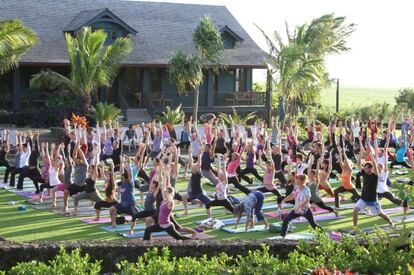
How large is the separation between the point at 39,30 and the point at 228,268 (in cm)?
3063

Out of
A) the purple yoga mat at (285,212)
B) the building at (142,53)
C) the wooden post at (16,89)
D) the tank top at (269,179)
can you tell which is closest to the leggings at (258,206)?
the purple yoga mat at (285,212)

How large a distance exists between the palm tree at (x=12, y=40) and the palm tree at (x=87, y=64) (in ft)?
10.7

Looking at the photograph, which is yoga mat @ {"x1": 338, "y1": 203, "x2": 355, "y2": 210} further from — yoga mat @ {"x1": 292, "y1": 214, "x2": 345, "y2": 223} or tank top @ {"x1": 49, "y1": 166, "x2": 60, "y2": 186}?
tank top @ {"x1": 49, "y1": 166, "x2": 60, "y2": 186}

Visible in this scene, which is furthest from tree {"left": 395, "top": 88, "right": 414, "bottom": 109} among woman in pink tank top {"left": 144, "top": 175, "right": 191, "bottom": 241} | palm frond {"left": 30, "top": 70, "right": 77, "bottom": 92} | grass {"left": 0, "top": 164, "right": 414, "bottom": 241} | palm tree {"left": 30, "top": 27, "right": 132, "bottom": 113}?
woman in pink tank top {"left": 144, "top": 175, "right": 191, "bottom": 241}

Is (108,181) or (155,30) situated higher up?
(155,30)

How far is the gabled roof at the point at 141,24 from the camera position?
1531 inches

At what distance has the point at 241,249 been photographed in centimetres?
1235

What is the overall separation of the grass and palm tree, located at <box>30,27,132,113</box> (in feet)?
48.0

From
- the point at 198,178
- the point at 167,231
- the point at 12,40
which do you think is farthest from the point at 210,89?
the point at 167,231

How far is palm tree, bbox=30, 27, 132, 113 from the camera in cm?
3372

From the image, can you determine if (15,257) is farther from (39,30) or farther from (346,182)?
(39,30)

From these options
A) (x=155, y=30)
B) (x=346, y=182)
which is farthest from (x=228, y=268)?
(x=155, y=30)

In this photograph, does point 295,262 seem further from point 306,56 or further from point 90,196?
point 306,56

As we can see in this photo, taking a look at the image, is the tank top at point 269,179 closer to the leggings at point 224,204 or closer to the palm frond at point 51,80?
the leggings at point 224,204
